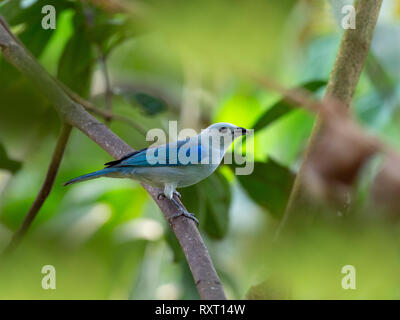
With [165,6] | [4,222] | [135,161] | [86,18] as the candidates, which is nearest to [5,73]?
[86,18]

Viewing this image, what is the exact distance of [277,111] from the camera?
2439 millimetres

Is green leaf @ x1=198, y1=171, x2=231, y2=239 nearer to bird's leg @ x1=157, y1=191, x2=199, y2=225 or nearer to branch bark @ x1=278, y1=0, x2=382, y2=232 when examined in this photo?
bird's leg @ x1=157, y1=191, x2=199, y2=225

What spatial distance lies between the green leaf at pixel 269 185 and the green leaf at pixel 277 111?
8.8 inches

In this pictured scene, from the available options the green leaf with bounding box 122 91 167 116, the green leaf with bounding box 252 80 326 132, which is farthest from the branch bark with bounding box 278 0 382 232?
the green leaf with bounding box 122 91 167 116

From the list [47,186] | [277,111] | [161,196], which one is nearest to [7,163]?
[47,186]

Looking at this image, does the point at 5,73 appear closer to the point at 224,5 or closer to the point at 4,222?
the point at 4,222

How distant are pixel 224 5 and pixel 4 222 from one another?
2.55 m

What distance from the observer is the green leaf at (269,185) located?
2631 millimetres

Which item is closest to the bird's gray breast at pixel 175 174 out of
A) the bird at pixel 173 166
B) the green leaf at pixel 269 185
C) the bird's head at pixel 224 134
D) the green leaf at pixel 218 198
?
the bird at pixel 173 166

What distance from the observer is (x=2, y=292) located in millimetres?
877

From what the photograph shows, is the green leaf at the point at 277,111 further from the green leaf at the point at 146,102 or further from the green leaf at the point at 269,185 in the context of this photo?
the green leaf at the point at 146,102

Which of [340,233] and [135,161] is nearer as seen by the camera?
[340,233]

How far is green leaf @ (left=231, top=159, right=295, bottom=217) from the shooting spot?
2.63 meters

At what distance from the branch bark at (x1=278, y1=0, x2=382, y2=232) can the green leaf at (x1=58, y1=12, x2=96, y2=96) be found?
5.25ft
